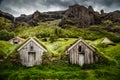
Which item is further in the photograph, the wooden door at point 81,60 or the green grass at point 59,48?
the green grass at point 59,48

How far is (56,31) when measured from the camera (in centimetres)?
14238

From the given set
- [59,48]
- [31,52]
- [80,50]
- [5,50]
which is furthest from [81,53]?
[5,50]

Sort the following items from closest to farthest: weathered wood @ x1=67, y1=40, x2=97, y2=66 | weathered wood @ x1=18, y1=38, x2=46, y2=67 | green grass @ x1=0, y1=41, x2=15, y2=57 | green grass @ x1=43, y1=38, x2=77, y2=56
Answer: weathered wood @ x1=18, y1=38, x2=46, y2=67 → weathered wood @ x1=67, y1=40, x2=97, y2=66 → green grass @ x1=43, y1=38, x2=77, y2=56 → green grass @ x1=0, y1=41, x2=15, y2=57

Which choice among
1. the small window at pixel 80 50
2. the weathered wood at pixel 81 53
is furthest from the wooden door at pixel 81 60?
the small window at pixel 80 50

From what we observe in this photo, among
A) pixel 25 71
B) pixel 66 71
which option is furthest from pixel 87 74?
pixel 25 71

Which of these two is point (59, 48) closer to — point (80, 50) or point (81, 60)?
point (80, 50)

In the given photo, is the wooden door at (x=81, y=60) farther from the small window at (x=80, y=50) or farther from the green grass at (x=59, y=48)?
the green grass at (x=59, y=48)

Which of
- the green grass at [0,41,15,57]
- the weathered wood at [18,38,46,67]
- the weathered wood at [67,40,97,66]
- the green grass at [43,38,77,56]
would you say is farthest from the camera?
the green grass at [0,41,15,57]

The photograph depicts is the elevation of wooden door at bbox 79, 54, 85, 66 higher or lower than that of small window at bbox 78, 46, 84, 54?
lower

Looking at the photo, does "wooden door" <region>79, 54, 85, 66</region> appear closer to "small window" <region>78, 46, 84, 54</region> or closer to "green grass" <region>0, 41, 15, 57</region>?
"small window" <region>78, 46, 84, 54</region>

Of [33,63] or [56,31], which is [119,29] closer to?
[56,31]

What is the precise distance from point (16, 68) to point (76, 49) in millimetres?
10940

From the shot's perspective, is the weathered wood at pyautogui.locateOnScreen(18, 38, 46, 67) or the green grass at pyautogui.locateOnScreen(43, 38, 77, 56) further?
the green grass at pyautogui.locateOnScreen(43, 38, 77, 56)

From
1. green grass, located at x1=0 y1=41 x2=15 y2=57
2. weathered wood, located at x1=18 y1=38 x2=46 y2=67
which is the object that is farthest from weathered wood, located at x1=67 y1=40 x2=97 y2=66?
green grass, located at x1=0 y1=41 x2=15 y2=57
